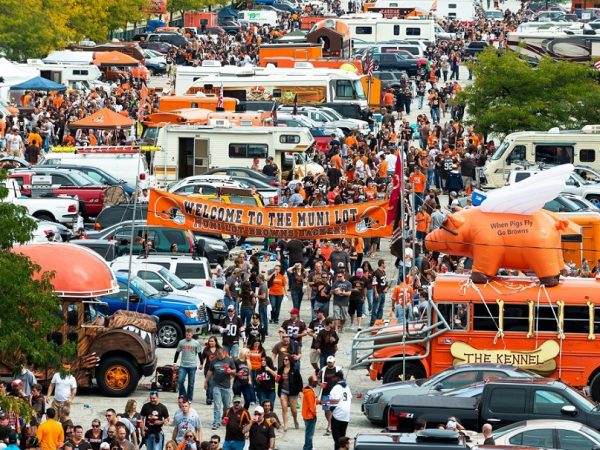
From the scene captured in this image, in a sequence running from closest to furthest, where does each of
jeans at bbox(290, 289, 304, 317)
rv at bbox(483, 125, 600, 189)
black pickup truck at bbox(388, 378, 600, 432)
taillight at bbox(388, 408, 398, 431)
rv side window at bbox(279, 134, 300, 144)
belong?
black pickup truck at bbox(388, 378, 600, 432), taillight at bbox(388, 408, 398, 431), jeans at bbox(290, 289, 304, 317), rv at bbox(483, 125, 600, 189), rv side window at bbox(279, 134, 300, 144)

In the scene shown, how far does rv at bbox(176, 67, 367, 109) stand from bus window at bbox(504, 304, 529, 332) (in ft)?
108

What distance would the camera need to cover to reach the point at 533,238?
98.8 ft

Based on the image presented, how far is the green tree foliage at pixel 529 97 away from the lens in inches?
2140

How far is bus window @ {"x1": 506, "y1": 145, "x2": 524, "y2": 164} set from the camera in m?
49.1

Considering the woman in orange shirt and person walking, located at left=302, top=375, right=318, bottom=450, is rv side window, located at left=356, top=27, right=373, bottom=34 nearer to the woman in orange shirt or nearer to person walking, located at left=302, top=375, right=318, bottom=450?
the woman in orange shirt

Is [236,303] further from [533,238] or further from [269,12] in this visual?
[269,12]

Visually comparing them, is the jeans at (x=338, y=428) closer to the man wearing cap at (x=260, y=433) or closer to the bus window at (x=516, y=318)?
the man wearing cap at (x=260, y=433)

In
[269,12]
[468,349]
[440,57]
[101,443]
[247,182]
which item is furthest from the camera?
[269,12]

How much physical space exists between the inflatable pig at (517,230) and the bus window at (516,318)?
72 cm

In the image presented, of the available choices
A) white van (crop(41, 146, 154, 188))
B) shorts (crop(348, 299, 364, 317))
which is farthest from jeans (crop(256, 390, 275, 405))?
white van (crop(41, 146, 154, 188))

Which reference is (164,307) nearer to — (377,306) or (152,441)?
(377,306)

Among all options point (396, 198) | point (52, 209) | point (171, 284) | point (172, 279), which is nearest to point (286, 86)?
point (52, 209)

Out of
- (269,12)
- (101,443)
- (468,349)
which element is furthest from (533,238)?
(269,12)

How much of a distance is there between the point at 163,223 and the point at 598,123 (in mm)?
23831
